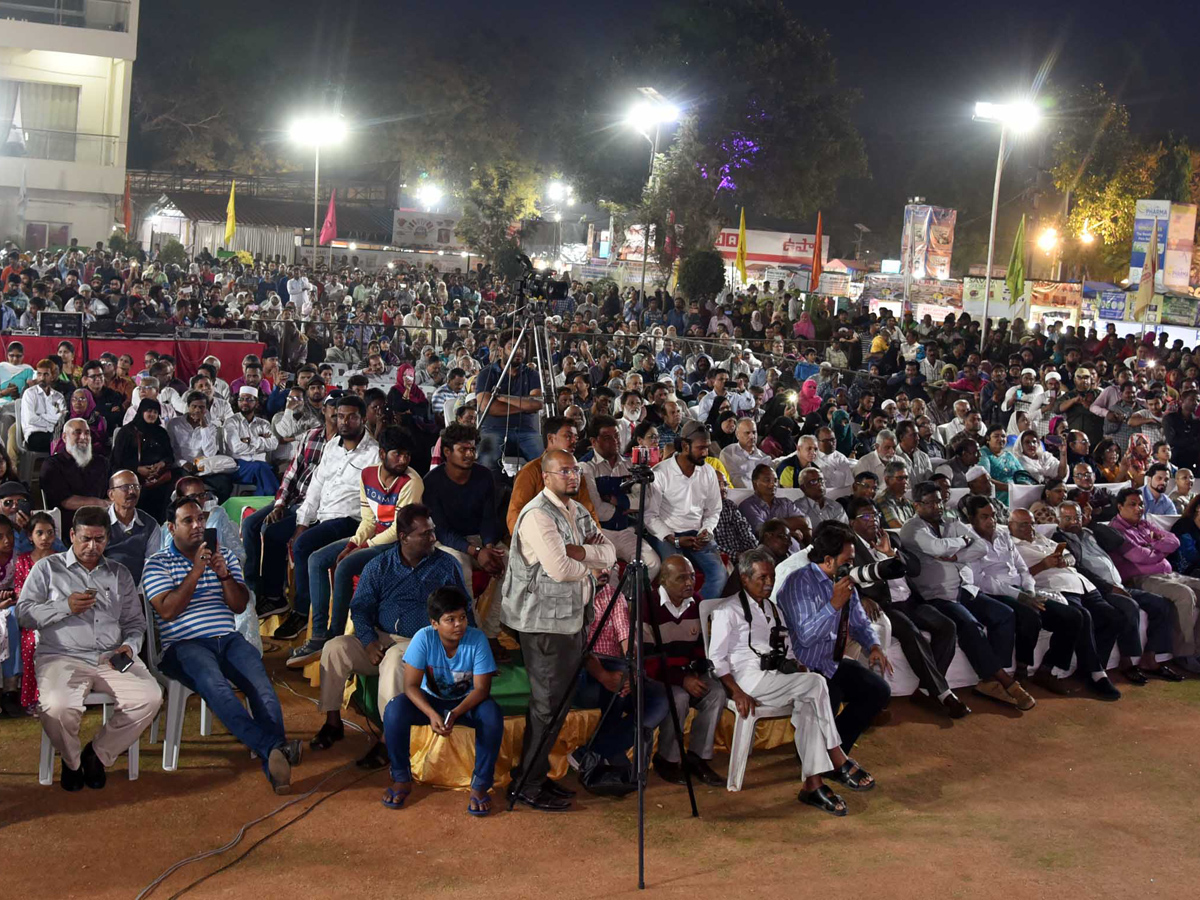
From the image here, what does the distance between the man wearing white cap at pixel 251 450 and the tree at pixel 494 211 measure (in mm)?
28806

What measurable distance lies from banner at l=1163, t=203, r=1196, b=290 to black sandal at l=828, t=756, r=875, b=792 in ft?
91.4

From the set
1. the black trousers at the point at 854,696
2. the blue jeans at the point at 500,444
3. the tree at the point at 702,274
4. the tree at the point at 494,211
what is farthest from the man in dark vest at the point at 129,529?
the tree at the point at 494,211

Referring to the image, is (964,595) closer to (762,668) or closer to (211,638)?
(762,668)

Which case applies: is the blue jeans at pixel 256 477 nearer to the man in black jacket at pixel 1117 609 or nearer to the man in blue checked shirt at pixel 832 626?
the man in blue checked shirt at pixel 832 626

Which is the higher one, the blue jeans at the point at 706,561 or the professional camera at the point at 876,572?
the professional camera at the point at 876,572

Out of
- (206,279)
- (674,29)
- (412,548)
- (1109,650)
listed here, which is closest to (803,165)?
(674,29)

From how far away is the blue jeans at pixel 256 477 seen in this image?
9.48m

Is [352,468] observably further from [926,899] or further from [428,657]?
[926,899]

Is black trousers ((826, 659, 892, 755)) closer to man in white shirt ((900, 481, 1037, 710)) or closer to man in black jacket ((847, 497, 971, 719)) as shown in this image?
man in black jacket ((847, 497, 971, 719))

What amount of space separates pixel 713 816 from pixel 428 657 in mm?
1596

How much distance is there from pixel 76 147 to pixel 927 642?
95.4ft

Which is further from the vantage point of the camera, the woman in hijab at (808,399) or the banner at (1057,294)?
the banner at (1057,294)

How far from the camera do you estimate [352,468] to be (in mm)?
7871

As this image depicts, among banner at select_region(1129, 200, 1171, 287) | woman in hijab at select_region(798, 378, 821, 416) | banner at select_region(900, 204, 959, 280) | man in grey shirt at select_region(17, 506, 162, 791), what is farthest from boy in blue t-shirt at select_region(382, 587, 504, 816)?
banner at select_region(900, 204, 959, 280)
